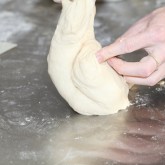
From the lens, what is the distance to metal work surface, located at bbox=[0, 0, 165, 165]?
106cm

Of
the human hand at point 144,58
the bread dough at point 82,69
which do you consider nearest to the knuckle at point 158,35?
the human hand at point 144,58

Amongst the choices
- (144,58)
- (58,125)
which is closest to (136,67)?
(144,58)

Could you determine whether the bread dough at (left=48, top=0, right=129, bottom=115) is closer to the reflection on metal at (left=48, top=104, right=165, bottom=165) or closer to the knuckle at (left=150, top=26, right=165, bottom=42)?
the reflection on metal at (left=48, top=104, right=165, bottom=165)

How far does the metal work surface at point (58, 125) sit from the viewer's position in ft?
3.48

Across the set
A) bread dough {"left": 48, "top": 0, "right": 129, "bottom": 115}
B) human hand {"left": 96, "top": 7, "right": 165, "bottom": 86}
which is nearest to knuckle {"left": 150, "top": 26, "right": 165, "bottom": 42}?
human hand {"left": 96, "top": 7, "right": 165, "bottom": 86}

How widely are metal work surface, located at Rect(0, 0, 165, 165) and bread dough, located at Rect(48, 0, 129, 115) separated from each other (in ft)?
0.16

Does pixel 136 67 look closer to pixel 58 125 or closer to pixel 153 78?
pixel 153 78

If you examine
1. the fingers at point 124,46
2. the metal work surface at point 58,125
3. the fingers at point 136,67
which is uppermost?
the fingers at point 124,46

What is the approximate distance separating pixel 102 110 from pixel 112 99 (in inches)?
1.9

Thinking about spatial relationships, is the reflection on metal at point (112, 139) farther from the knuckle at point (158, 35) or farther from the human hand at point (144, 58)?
the knuckle at point (158, 35)

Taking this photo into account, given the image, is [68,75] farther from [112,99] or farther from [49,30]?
[49,30]

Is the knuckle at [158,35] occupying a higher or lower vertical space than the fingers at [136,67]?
higher

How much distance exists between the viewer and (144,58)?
1148mm

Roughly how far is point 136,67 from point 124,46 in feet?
0.22
